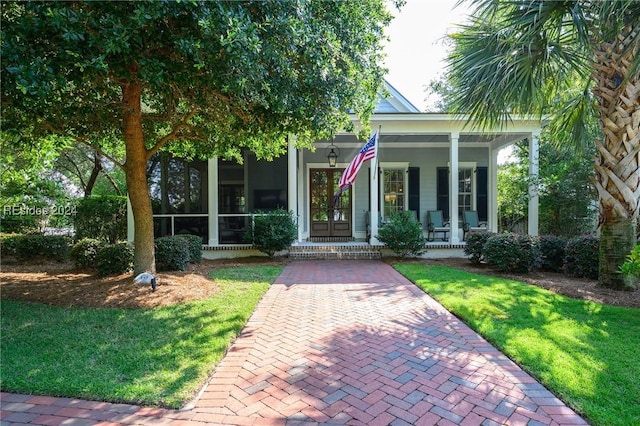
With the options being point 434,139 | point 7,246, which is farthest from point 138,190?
point 434,139

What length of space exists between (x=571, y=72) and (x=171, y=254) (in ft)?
28.9

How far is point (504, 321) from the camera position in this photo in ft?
15.0

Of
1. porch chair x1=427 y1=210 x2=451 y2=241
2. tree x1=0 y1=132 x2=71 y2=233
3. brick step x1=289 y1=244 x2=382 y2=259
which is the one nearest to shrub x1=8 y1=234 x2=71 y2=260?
tree x1=0 y1=132 x2=71 y2=233

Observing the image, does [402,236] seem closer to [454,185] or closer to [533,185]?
[454,185]

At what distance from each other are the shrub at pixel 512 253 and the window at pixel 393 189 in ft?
17.0

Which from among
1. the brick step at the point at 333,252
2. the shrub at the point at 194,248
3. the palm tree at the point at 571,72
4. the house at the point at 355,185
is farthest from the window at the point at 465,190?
the shrub at the point at 194,248

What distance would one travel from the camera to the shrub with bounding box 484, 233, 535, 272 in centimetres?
771

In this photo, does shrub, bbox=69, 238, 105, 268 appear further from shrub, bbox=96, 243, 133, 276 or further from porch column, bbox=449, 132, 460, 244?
porch column, bbox=449, 132, 460, 244

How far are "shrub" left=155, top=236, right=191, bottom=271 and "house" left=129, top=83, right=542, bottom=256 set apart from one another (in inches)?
98.3

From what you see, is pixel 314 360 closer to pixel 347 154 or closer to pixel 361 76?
pixel 361 76

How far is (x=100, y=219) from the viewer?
37.7ft

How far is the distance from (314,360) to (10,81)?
400 cm

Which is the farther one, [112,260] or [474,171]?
[474,171]

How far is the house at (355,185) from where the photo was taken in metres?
10.6
